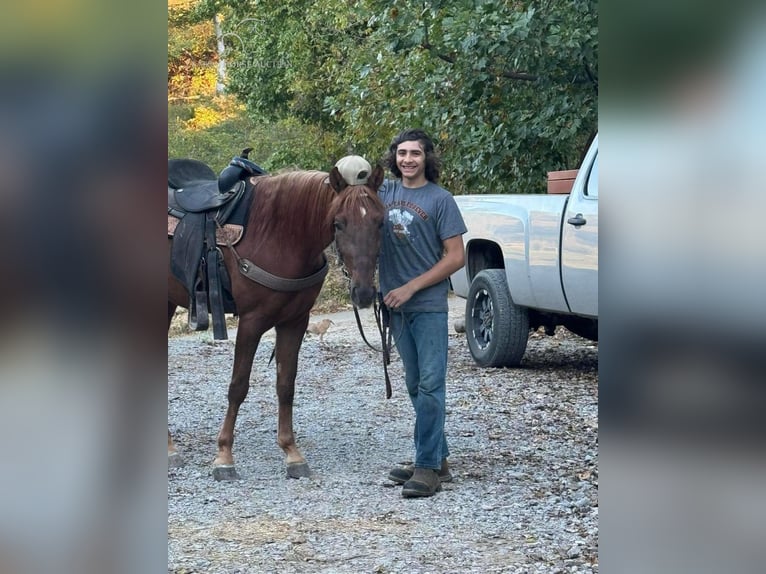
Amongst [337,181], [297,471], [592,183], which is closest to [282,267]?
[337,181]

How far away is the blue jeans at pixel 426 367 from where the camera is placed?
5.22m

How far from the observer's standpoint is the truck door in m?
7.77

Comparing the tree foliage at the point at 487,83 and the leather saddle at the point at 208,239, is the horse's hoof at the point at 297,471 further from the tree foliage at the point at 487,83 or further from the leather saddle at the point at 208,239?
the tree foliage at the point at 487,83

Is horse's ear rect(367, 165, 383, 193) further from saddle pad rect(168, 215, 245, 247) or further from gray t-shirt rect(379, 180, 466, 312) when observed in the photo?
saddle pad rect(168, 215, 245, 247)

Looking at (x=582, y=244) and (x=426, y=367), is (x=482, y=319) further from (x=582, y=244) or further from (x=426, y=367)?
(x=426, y=367)

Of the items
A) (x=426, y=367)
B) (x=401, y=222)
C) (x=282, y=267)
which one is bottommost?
(x=426, y=367)

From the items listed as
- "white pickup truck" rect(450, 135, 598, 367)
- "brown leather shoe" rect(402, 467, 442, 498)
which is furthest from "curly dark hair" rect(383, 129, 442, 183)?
"white pickup truck" rect(450, 135, 598, 367)

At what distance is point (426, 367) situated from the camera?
524 centimetres

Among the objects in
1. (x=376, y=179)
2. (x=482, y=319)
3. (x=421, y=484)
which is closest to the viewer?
(x=376, y=179)

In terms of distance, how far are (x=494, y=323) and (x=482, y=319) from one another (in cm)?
46

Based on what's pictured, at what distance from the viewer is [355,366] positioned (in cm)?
1018

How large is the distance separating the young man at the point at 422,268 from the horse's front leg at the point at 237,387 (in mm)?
905

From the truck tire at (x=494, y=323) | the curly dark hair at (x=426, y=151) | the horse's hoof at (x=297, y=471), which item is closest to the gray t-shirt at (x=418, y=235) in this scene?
the curly dark hair at (x=426, y=151)
